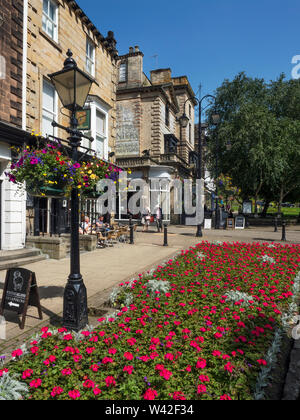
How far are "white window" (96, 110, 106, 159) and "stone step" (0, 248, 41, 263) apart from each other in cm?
757

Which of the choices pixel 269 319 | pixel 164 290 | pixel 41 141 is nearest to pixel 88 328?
pixel 164 290

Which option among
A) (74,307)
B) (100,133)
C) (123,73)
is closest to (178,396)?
(74,307)

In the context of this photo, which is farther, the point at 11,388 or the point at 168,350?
the point at 168,350

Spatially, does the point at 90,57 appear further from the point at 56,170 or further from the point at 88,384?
the point at 88,384

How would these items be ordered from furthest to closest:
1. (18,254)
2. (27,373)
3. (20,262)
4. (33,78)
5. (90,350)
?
(33,78), (18,254), (20,262), (90,350), (27,373)

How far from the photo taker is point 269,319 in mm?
4176

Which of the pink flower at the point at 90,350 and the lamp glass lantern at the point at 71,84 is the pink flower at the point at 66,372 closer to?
the pink flower at the point at 90,350

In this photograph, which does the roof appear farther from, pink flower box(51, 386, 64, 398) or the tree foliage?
pink flower box(51, 386, 64, 398)

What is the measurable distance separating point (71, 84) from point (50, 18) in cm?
976

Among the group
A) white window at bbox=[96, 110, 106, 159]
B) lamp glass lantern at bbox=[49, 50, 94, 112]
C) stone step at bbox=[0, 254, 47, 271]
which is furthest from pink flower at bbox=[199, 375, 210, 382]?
white window at bbox=[96, 110, 106, 159]

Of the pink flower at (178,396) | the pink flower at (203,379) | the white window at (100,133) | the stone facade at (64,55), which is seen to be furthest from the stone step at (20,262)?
the white window at (100,133)

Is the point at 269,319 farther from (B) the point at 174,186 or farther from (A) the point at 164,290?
(B) the point at 174,186

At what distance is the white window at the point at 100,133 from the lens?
Answer: 1490 centimetres

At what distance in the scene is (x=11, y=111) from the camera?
8898 mm
